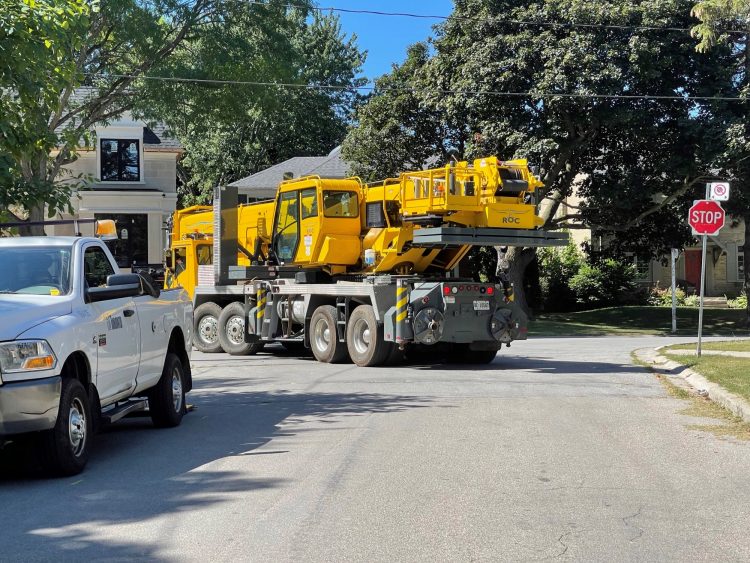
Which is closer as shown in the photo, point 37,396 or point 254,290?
point 37,396

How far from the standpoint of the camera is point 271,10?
26.5m

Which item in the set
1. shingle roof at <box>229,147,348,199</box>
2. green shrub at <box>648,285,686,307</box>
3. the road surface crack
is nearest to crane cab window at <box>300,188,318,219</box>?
the road surface crack

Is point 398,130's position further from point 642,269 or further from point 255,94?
point 642,269

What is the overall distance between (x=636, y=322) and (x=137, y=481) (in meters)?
29.7

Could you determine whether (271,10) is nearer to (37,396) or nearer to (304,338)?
(304,338)

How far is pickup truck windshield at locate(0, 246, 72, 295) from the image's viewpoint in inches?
320

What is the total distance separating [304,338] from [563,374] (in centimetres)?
Answer: 562

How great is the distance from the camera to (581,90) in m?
27.1

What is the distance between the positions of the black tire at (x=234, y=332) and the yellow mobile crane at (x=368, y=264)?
0.09 feet

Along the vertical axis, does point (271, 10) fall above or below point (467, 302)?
above

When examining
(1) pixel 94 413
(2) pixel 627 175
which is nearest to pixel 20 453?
(1) pixel 94 413

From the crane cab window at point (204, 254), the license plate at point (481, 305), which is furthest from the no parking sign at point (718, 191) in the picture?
the crane cab window at point (204, 254)

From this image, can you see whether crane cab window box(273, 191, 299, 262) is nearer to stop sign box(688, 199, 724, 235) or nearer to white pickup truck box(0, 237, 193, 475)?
stop sign box(688, 199, 724, 235)

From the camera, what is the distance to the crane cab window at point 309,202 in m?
18.3
